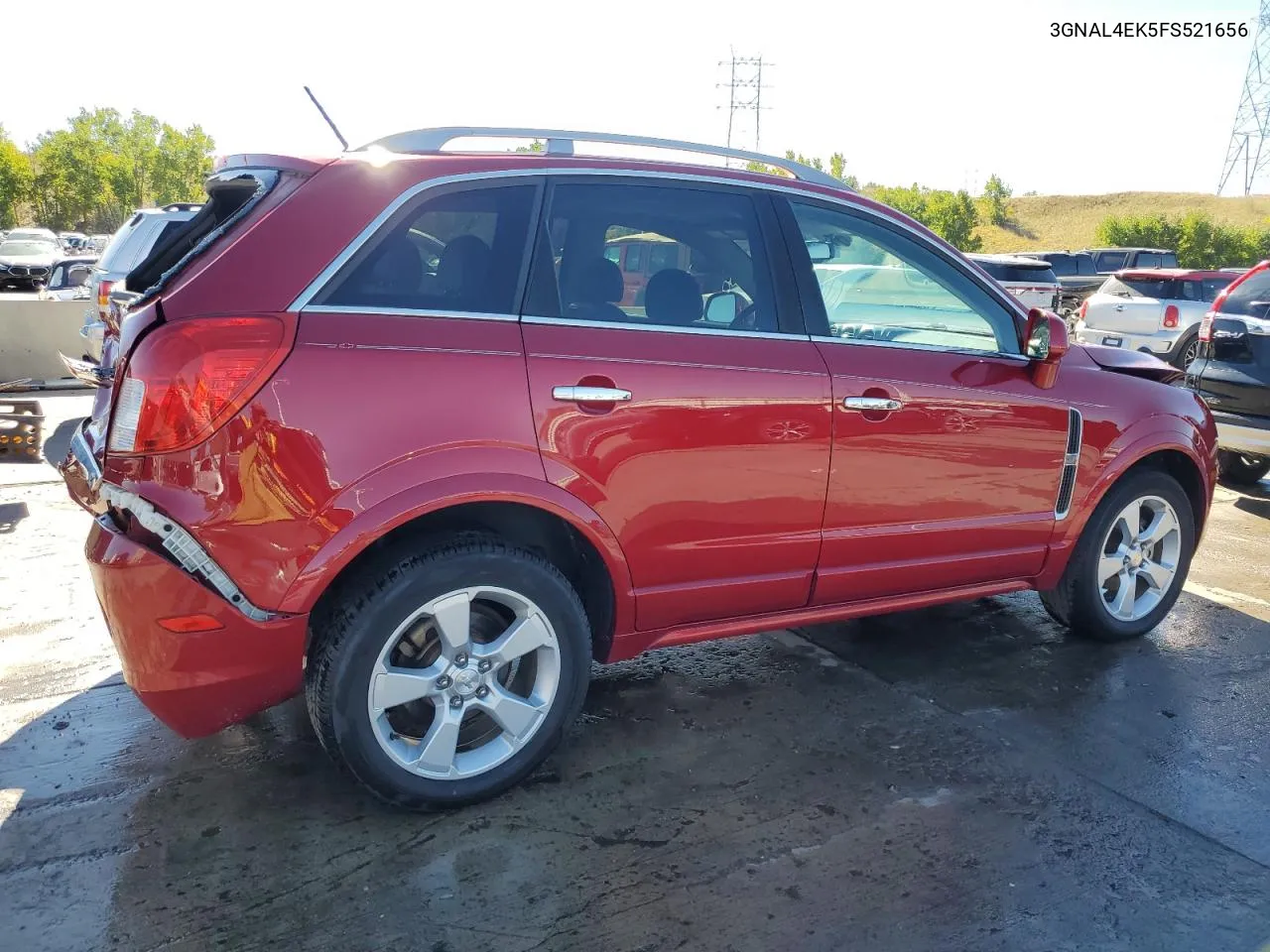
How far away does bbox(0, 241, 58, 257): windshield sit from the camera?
31281 millimetres

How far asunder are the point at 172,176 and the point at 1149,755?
82.3 meters

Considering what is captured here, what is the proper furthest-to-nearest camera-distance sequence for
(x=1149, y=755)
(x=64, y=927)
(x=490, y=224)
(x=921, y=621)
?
1. (x=921, y=621)
2. (x=1149, y=755)
3. (x=490, y=224)
4. (x=64, y=927)

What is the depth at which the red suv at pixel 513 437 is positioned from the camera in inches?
104

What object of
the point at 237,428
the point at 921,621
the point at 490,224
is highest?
the point at 490,224

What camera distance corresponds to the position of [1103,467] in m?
4.19

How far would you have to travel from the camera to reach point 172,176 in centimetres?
7381

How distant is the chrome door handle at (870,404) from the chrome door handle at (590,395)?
2.85ft

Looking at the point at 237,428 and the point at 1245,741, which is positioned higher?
the point at 237,428

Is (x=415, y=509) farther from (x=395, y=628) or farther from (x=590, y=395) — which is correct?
(x=590, y=395)

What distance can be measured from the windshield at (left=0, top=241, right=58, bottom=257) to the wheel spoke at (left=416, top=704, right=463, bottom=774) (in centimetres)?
3451

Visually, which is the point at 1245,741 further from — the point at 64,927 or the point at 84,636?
the point at 84,636

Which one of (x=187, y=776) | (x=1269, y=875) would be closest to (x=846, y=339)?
(x=1269, y=875)

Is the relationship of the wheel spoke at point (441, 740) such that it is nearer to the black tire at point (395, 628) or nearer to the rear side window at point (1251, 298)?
the black tire at point (395, 628)

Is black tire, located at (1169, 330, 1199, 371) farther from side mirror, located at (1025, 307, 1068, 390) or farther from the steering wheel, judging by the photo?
the steering wheel
